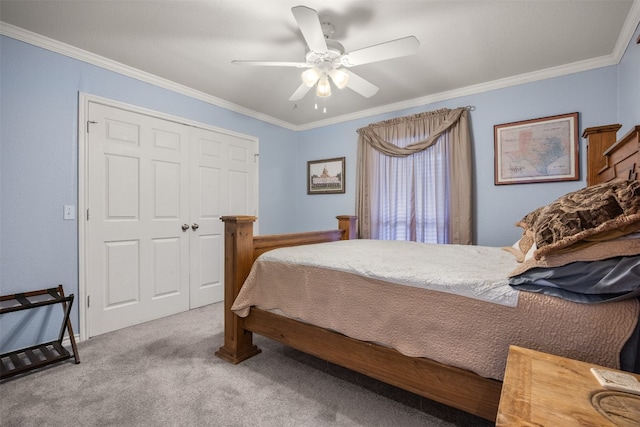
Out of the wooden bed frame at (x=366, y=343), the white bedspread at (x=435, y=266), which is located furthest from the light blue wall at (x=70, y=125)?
the white bedspread at (x=435, y=266)

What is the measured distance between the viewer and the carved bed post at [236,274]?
209 centimetres

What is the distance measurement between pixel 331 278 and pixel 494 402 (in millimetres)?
877

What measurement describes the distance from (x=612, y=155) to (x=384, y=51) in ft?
5.01

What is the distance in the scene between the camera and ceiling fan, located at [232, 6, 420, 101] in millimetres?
1735

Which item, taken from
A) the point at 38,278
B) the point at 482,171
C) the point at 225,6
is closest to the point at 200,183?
the point at 38,278

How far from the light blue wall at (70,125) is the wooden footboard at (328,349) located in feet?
4.86

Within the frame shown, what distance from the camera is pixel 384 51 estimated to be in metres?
1.91

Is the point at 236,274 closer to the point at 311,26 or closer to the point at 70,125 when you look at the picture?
the point at 311,26

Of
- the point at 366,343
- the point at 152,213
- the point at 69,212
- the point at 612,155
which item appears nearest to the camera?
the point at 366,343

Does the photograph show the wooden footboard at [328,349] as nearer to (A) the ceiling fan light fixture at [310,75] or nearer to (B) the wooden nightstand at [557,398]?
(B) the wooden nightstand at [557,398]

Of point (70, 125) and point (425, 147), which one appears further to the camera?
point (425, 147)

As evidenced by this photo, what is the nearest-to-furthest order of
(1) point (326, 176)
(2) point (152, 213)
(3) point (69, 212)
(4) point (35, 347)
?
(4) point (35, 347)
(3) point (69, 212)
(2) point (152, 213)
(1) point (326, 176)

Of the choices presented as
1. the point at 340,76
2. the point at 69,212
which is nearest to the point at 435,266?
the point at 340,76

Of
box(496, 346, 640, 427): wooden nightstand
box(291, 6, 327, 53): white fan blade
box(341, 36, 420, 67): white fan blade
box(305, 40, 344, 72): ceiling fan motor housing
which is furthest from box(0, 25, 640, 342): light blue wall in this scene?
box(496, 346, 640, 427): wooden nightstand
